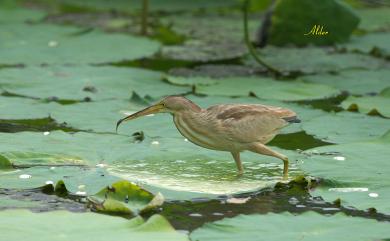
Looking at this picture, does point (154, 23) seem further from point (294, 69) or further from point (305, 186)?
point (305, 186)

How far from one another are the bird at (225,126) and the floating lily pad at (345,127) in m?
0.86

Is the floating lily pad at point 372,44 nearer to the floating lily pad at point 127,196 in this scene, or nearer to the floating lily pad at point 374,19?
the floating lily pad at point 374,19

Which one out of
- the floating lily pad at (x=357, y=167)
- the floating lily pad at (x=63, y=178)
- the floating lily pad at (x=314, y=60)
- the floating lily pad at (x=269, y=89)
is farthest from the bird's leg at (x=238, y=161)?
the floating lily pad at (x=314, y=60)

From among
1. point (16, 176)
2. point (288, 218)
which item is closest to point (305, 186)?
point (288, 218)

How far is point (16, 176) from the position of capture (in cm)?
529

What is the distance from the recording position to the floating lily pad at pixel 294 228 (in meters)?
4.23

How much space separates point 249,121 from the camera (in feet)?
18.3

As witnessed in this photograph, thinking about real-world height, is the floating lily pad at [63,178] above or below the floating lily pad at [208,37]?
above

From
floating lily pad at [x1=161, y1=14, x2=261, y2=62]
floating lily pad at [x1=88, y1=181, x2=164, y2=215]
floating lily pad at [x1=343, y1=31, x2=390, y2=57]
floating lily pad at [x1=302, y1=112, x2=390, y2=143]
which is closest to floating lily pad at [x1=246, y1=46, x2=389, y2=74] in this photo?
floating lily pad at [x1=343, y1=31, x2=390, y2=57]

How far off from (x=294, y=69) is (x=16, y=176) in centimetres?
412

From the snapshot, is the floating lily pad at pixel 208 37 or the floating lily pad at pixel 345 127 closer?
the floating lily pad at pixel 345 127

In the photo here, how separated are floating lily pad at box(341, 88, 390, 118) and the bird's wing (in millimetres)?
1502

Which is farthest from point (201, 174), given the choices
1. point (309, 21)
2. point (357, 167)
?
point (309, 21)

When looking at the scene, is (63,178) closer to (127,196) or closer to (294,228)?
(127,196)
